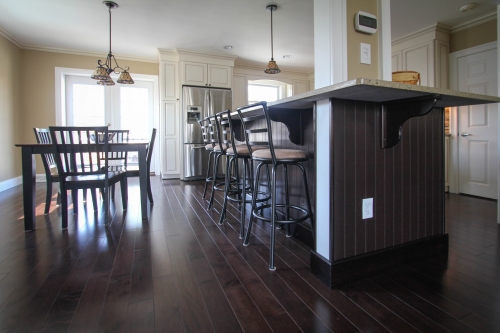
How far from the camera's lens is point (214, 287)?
1.36 meters

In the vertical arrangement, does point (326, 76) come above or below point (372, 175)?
above

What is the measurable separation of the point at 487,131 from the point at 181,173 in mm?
4958


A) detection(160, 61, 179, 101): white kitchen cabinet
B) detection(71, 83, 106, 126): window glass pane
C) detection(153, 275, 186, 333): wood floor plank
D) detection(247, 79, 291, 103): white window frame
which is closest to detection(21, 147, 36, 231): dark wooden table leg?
detection(153, 275, 186, 333): wood floor plank

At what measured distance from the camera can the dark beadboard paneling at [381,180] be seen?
141 cm

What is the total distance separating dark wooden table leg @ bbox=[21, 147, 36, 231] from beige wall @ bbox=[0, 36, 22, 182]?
269 centimetres

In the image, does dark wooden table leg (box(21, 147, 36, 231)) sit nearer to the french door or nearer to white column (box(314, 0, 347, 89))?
white column (box(314, 0, 347, 89))

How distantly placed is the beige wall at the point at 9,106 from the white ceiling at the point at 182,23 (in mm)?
289

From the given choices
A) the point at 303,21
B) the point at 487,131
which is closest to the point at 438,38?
the point at 487,131

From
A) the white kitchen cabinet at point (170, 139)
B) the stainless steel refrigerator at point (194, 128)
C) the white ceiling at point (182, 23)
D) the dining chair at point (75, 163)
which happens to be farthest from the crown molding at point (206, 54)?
the dining chair at point (75, 163)

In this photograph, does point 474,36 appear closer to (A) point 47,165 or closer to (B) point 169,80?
(B) point 169,80

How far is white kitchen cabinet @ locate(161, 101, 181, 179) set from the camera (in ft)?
17.1

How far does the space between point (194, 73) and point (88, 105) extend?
7.40 ft

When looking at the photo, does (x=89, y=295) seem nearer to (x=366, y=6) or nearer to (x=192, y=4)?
(x=366, y=6)

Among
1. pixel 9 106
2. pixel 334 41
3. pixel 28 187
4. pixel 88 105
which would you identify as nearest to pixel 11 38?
pixel 9 106
